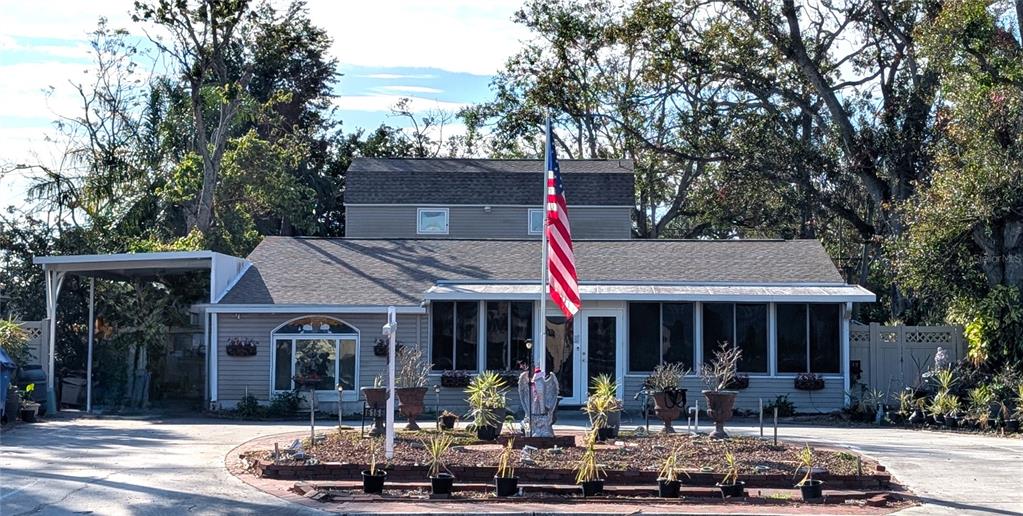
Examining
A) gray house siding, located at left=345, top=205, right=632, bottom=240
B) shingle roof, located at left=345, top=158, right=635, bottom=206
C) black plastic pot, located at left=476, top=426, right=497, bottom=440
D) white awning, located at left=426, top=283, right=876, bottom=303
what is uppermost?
shingle roof, located at left=345, top=158, right=635, bottom=206

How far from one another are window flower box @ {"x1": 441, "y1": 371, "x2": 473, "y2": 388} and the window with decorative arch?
1.80 m

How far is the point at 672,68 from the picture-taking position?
106 ft

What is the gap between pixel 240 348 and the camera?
23906 mm

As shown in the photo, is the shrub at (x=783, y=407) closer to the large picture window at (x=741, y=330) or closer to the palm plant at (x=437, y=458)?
the large picture window at (x=741, y=330)

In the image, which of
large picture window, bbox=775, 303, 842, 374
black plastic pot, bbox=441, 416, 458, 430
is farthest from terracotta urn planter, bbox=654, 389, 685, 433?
large picture window, bbox=775, 303, 842, 374

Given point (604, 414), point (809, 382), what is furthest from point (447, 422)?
point (809, 382)

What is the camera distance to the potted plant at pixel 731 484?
43.9 feet

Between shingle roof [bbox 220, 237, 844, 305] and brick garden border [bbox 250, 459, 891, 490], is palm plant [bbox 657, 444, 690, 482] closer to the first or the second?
brick garden border [bbox 250, 459, 891, 490]

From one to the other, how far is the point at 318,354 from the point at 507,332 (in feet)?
13.0

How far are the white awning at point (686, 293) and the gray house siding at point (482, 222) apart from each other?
8.24 meters

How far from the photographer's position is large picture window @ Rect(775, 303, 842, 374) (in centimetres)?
2430

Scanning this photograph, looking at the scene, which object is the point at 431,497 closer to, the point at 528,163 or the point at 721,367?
the point at 721,367

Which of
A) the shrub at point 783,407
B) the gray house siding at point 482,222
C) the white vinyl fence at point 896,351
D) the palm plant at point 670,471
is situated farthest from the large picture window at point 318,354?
the palm plant at point 670,471

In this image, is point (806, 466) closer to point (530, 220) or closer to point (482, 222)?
point (530, 220)
